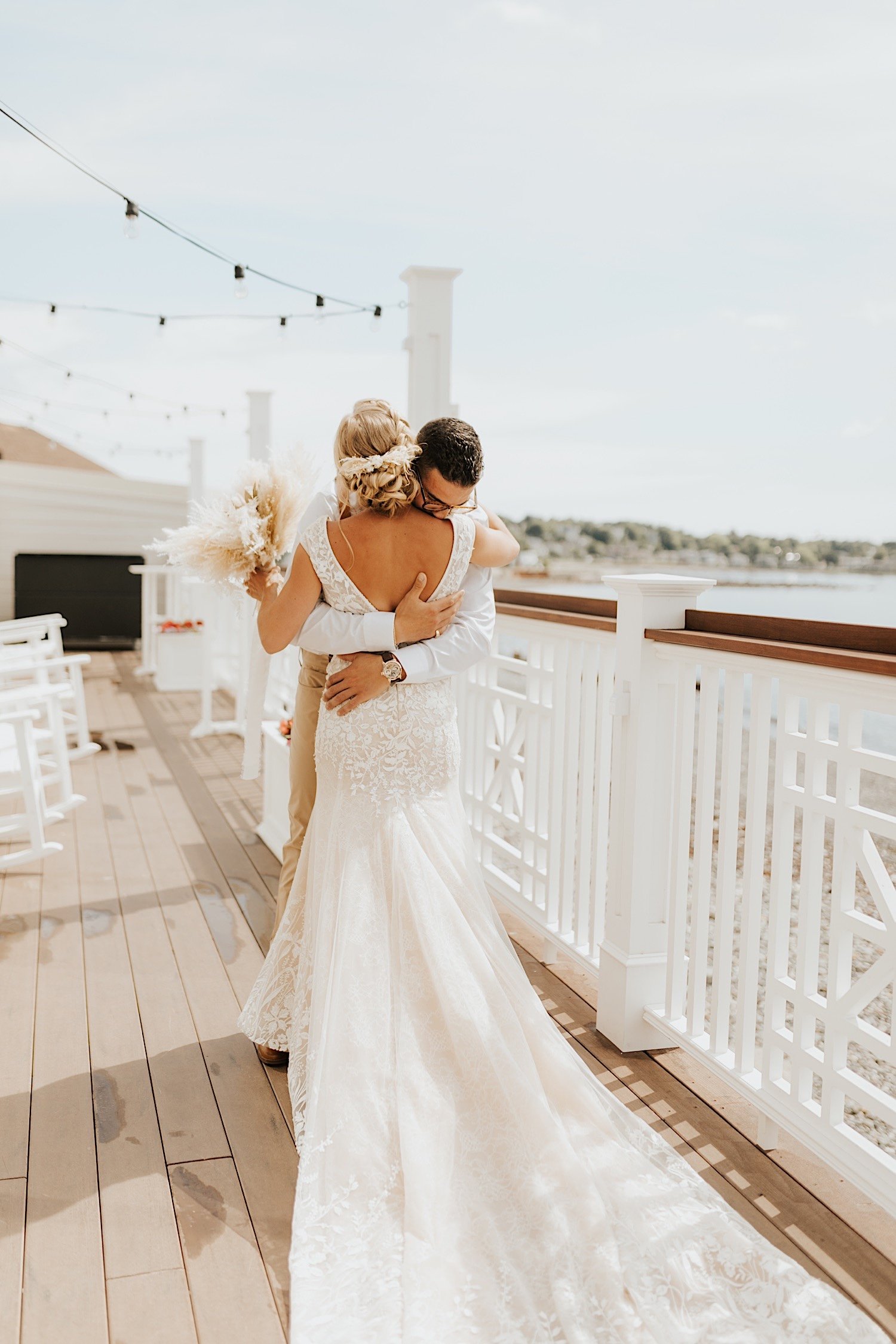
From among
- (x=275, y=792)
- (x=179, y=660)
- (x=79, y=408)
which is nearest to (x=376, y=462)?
(x=275, y=792)

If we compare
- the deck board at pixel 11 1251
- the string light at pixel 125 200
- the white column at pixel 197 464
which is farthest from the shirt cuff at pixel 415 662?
the white column at pixel 197 464

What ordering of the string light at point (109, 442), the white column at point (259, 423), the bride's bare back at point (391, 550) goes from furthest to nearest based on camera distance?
the string light at point (109, 442) → the white column at point (259, 423) → the bride's bare back at point (391, 550)

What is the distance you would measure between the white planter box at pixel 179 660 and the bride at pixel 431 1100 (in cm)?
636

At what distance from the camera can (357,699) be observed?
2182 mm

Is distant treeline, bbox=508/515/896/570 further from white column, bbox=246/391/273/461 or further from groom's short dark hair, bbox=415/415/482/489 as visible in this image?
groom's short dark hair, bbox=415/415/482/489

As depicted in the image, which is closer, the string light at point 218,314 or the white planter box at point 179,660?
the string light at point 218,314

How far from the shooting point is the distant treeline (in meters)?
10.6

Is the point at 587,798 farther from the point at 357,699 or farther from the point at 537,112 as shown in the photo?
the point at 537,112

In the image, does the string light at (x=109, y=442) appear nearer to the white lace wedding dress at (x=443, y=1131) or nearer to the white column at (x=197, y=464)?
the white column at (x=197, y=464)

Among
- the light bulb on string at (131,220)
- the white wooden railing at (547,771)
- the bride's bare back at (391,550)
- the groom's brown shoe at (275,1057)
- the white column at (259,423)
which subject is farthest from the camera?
the white column at (259,423)

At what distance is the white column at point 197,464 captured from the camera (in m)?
10.5

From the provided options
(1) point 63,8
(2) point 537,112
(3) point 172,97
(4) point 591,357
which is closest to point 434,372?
(1) point 63,8

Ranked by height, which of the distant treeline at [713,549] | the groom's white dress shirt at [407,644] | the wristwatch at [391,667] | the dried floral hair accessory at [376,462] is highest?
the distant treeline at [713,549]

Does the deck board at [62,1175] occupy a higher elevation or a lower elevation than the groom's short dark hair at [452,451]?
lower
